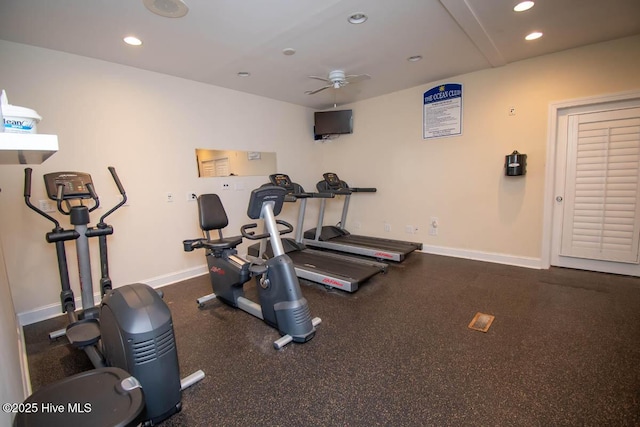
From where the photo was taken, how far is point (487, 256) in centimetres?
412

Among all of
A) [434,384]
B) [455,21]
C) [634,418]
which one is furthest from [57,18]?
[634,418]

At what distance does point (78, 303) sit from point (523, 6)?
Result: 16.3ft

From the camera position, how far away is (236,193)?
433cm

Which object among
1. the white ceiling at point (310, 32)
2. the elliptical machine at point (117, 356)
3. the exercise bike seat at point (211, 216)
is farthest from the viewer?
the exercise bike seat at point (211, 216)

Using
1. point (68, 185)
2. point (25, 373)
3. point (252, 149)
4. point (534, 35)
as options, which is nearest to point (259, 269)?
point (25, 373)

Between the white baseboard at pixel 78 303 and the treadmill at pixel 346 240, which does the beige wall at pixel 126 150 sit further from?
the treadmill at pixel 346 240

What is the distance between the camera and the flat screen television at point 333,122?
16.9ft

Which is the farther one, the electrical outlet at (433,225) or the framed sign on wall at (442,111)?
the electrical outlet at (433,225)

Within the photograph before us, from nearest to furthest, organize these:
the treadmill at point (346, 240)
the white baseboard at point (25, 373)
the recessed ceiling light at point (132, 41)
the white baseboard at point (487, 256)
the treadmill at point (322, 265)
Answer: the white baseboard at point (25, 373) → the recessed ceiling light at point (132, 41) → the treadmill at point (322, 265) → the white baseboard at point (487, 256) → the treadmill at point (346, 240)

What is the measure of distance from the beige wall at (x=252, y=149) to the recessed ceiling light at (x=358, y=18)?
226 cm

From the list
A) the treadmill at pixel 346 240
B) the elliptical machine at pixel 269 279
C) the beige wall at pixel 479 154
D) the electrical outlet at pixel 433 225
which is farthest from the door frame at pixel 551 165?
the elliptical machine at pixel 269 279

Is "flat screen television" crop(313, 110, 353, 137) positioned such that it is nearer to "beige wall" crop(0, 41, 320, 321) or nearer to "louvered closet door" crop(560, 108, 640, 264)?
"beige wall" crop(0, 41, 320, 321)

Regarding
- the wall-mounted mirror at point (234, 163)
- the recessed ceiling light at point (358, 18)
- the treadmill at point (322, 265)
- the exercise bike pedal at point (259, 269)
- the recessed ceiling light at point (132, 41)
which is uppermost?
the recessed ceiling light at point (358, 18)

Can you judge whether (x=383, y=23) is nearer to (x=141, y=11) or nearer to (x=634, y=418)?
(x=141, y=11)
